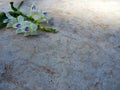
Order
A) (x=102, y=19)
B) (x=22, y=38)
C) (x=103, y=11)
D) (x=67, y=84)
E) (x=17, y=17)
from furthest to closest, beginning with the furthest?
1. (x=103, y=11)
2. (x=102, y=19)
3. (x=17, y=17)
4. (x=22, y=38)
5. (x=67, y=84)

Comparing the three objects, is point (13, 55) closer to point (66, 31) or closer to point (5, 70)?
point (5, 70)

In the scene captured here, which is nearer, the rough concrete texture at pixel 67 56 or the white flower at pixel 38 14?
the rough concrete texture at pixel 67 56

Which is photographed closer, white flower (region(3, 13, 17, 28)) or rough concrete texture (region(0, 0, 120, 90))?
rough concrete texture (region(0, 0, 120, 90))

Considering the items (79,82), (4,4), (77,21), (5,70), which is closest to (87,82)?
(79,82)

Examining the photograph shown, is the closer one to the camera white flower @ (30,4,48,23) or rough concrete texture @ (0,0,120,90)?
rough concrete texture @ (0,0,120,90)

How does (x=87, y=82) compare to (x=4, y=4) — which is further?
(x=4, y=4)

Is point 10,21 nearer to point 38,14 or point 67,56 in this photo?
point 38,14

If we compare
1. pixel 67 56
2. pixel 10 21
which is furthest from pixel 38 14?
pixel 67 56

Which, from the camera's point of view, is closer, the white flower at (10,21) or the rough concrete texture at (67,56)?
the rough concrete texture at (67,56)
